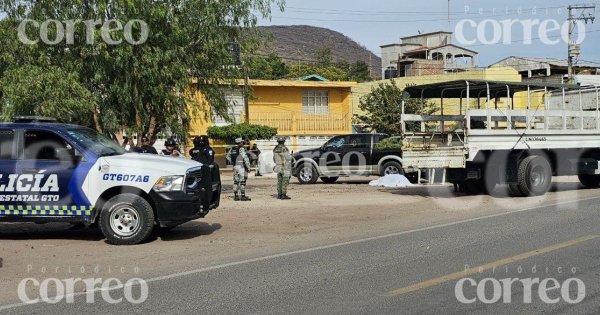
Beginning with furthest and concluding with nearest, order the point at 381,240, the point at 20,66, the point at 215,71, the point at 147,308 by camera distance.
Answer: the point at 215,71, the point at 20,66, the point at 381,240, the point at 147,308

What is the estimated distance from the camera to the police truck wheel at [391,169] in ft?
73.6

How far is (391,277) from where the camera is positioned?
765 cm

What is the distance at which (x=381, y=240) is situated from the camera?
34.3 ft

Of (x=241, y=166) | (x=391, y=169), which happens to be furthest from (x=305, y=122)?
(x=241, y=166)

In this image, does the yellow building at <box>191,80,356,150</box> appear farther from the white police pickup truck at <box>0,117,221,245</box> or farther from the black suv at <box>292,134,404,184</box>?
the white police pickup truck at <box>0,117,221,245</box>

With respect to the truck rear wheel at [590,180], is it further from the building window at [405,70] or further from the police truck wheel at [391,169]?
the building window at [405,70]

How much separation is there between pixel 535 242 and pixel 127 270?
18.3ft

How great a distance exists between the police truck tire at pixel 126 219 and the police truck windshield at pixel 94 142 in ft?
2.75

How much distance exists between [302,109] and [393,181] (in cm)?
2080

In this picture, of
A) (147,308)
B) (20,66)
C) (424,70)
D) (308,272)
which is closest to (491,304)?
(308,272)

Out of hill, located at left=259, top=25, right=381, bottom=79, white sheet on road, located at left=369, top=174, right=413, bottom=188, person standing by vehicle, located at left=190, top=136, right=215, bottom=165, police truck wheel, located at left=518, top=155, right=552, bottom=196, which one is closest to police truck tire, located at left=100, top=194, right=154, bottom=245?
person standing by vehicle, located at left=190, top=136, right=215, bottom=165

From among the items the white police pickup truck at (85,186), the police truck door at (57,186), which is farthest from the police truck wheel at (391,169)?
the police truck door at (57,186)

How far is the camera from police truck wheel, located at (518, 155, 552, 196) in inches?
648

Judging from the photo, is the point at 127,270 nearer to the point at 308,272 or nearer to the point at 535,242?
the point at 308,272
